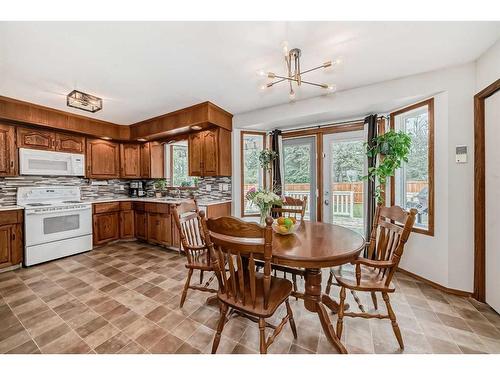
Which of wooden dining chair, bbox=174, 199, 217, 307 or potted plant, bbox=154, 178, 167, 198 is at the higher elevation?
potted plant, bbox=154, 178, 167, 198

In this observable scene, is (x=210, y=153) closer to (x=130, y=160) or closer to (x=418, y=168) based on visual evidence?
(x=130, y=160)

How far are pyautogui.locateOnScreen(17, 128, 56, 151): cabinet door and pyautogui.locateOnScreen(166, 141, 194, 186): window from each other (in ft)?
6.14

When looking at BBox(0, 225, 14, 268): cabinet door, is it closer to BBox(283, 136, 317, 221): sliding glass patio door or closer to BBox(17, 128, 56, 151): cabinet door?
BBox(17, 128, 56, 151): cabinet door

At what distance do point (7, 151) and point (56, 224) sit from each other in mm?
1262

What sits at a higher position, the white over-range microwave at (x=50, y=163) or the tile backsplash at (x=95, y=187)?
the white over-range microwave at (x=50, y=163)

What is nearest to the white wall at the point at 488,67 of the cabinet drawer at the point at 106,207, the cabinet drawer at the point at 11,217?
the cabinet drawer at the point at 106,207

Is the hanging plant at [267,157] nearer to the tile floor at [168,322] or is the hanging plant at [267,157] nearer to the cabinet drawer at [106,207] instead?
the tile floor at [168,322]

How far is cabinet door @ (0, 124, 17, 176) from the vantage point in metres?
2.97

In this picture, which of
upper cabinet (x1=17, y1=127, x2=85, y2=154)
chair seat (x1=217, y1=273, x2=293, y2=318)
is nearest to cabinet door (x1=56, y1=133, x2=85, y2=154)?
upper cabinet (x1=17, y1=127, x2=85, y2=154)

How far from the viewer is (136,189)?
4.75 metres

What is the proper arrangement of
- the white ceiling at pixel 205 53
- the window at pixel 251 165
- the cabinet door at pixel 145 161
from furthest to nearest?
the cabinet door at pixel 145 161, the window at pixel 251 165, the white ceiling at pixel 205 53

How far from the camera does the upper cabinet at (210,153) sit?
11.5 feet

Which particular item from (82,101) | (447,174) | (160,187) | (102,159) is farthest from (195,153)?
(447,174)

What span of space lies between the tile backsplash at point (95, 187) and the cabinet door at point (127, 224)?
674 mm
